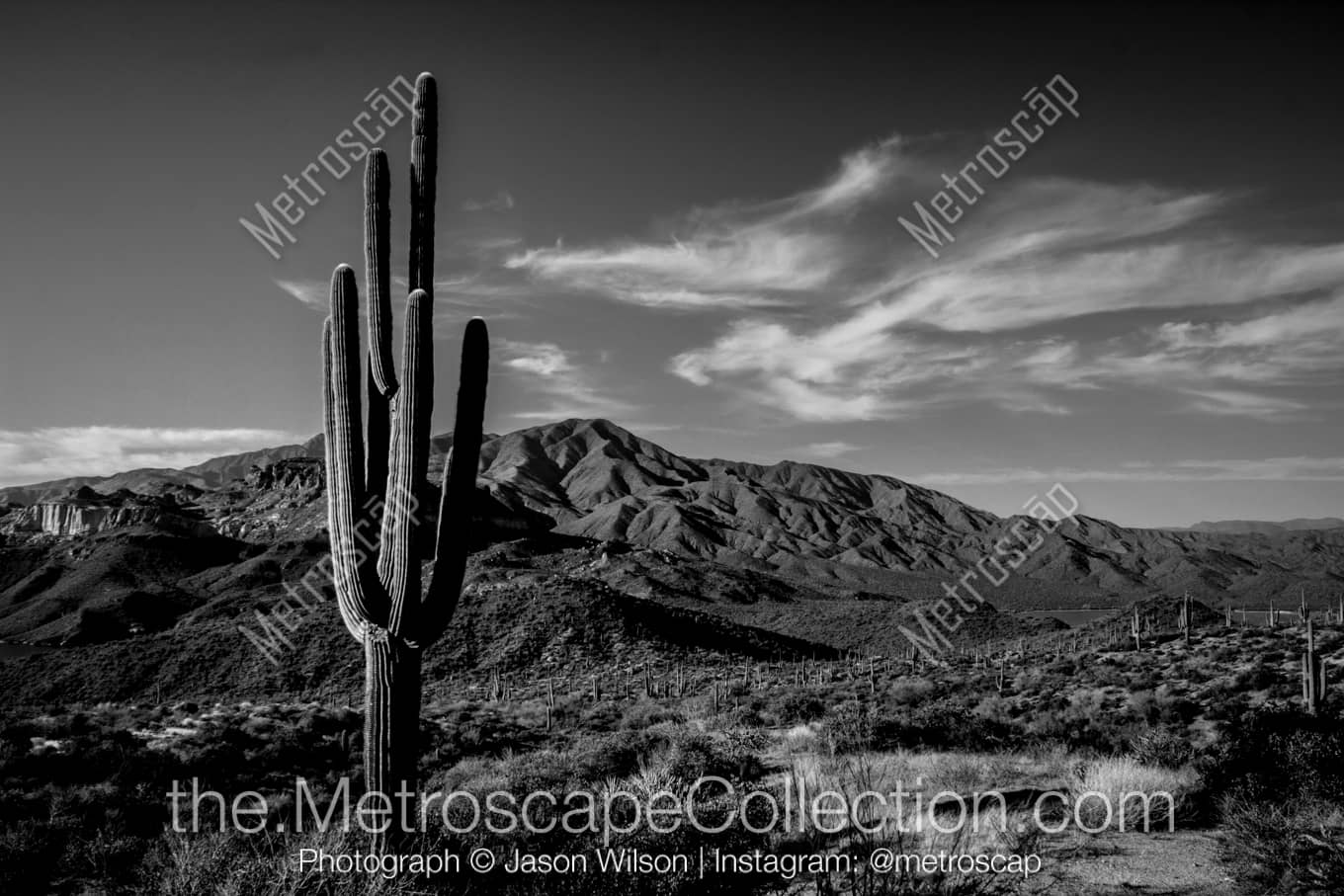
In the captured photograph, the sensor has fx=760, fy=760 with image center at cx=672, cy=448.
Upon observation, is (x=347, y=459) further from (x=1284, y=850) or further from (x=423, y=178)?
(x=1284, y=850)

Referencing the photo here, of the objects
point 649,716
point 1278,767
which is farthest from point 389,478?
point 649,716

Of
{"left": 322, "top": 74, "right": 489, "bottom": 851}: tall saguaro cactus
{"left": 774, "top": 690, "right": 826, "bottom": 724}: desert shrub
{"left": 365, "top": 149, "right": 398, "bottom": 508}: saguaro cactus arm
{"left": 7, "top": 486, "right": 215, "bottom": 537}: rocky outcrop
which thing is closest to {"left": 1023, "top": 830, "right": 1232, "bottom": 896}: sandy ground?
{"left": 322, "top": 74, "right": 489, "bottom": 851}: tall saguaro cactus

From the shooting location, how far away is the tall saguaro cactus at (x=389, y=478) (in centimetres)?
745

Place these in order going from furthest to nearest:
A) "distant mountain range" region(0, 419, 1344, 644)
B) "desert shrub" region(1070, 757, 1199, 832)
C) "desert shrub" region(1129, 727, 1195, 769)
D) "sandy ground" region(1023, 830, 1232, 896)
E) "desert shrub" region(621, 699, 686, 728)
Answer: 1. "distant mountain range" region(0, 419, 1344, 644)
2. "desert shrub" region(621, 699, 686, 728)
3. "desert shrub" region(1129, 727, 1195, 769)
4. "desert shrub" region(1070, 757, 1199, 832)
5. "sandy ground" region(1023, 830, 1232, 896)

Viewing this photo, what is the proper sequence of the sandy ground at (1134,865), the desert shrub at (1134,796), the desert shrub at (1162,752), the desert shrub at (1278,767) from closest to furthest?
the sandy ground at (1134,865) → the desert shrub at (1134,796) → the desert shrub at (1278,767) → the desert shrub at (1162,752)

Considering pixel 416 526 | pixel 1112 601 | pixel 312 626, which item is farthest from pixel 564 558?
pixel 1112 601

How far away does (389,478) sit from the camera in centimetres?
791

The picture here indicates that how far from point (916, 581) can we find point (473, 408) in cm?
13488

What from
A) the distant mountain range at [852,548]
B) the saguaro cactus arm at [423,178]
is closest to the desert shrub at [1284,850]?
the saguaro cactus arm at [423,178]

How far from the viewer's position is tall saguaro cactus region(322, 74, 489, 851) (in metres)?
7.45

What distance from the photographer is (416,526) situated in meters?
7.61

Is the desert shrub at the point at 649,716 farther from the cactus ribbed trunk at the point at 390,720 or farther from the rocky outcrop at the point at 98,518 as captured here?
the rocky outcrop at the point at 98,518

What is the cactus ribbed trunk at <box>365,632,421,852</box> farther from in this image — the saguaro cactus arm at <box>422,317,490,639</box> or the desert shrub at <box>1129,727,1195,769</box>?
the desert shrub at <box>1129,727,1195,769</box>

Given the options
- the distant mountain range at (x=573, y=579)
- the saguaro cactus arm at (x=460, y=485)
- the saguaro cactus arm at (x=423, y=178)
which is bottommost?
the distant mountain range at (x=573, y=579)
